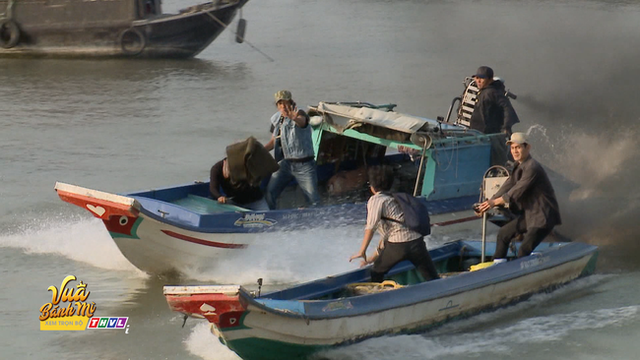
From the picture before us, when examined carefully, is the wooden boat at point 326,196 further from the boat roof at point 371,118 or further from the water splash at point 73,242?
the water splash at point 73,242

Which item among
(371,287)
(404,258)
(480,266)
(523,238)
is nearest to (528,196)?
(523,238)

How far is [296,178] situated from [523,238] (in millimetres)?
2964

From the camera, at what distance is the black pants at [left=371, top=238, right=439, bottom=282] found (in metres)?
9.05

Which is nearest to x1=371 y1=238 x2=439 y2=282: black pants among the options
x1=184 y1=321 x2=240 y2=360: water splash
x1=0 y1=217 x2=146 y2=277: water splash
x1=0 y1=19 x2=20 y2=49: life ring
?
x1=184 y1=321 x2=240 y2=360: water splash

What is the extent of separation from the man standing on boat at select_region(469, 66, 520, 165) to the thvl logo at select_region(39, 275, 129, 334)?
18.1ft

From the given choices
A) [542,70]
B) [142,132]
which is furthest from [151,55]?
[542,70]

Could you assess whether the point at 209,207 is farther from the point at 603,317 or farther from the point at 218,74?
the point at 218,74

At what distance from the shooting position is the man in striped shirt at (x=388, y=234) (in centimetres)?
889

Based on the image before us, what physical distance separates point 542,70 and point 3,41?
1442cm

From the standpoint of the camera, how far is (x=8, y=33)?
88.0 ft

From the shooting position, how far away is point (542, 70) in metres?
24.8

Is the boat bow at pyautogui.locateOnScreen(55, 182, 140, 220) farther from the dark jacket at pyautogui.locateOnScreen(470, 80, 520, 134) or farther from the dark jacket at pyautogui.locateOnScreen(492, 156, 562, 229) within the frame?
the dark jacket at pyautogui.locateOnScreen(470, 80, 520, 134)

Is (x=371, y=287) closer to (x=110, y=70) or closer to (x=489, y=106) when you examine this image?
(x=489, y=106)

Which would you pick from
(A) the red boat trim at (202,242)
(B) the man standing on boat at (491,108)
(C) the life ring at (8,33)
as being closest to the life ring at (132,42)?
(C) the life ring at (8,33)
